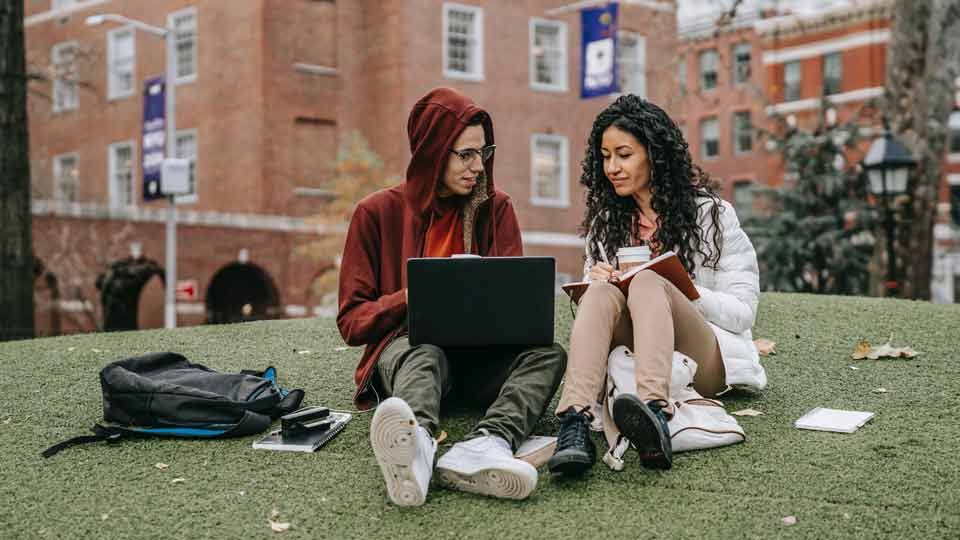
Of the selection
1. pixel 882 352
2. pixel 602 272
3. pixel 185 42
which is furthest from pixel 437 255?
pixel 185 42

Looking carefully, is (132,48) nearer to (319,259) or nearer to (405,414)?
(319,259)

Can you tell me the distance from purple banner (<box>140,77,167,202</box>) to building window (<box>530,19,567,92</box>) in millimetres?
11507

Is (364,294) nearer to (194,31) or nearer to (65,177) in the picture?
(194,31)

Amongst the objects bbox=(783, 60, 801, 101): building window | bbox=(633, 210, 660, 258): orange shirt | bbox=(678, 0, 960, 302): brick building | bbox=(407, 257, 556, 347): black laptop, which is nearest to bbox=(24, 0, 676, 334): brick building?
bbox=(678, 0, 960, 302): brick building

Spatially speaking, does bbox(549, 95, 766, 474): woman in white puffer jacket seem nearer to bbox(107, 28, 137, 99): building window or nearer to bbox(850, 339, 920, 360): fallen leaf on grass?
bbox(850, 339, 920, 360): fallen leaf on grass

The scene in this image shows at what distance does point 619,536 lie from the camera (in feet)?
11.0

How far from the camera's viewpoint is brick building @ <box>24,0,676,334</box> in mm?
25453

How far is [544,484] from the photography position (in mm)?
3885

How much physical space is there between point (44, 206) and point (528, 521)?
75.3 ft

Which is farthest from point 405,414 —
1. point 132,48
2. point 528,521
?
point 132,48

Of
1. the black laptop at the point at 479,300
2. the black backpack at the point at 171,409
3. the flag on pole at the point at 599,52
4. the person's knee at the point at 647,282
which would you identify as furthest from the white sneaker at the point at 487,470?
the flag on pole at the point at 599,52

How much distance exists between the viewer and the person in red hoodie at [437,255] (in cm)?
419

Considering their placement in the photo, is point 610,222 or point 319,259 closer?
point 610,222

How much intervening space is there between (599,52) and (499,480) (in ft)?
66.3
